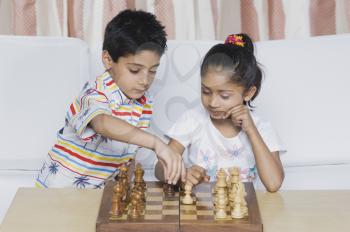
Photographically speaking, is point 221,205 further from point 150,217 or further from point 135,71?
point 135,71

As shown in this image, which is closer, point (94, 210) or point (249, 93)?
point (94, 210)

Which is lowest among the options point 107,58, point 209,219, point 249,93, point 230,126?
point 209,219

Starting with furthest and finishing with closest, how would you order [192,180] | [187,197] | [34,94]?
[34,94], [192,180], [187,197]

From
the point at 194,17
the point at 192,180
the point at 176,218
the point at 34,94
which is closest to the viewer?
the point at 176,218

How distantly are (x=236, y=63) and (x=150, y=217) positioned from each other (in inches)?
27.3

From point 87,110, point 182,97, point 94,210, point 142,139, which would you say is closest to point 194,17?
point 182,97

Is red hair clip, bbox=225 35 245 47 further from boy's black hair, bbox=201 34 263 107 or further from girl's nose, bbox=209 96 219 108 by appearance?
girl's nose, bbox=209 96 219 108

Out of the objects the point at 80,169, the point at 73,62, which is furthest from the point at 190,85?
the point at 80,169

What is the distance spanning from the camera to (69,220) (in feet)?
5.21

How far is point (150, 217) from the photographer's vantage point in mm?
1531

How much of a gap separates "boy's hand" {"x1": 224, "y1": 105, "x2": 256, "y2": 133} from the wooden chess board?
384 mm

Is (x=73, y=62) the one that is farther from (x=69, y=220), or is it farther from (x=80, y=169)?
(x=69, y=220)

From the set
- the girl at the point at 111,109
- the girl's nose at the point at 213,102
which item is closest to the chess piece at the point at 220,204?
the girl at the point at 111,109

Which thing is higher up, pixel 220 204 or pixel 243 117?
pixel 243 117
